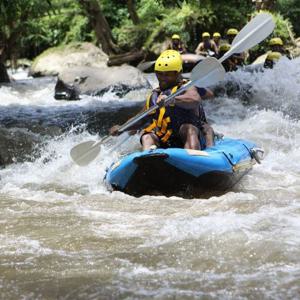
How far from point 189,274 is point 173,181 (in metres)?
1.80

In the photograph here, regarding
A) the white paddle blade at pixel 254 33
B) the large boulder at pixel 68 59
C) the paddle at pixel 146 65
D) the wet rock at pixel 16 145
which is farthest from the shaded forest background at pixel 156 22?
the white paddle blade at pixel 254 33

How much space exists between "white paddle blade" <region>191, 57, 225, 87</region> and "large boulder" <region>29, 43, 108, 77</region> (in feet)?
36.2

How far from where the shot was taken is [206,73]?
5.00 meters

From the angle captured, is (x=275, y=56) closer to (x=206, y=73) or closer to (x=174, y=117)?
(x=206, y=73)

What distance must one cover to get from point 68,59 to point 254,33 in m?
11.6

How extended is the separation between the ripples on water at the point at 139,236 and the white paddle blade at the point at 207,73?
994 mm

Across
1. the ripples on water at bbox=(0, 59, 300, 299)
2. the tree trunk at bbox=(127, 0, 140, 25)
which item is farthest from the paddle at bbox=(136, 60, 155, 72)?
the tree trunk at bbox=(127, 0, 140, 25)

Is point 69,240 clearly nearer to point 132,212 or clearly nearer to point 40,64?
point 132,212

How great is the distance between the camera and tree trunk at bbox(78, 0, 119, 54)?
17547 mm

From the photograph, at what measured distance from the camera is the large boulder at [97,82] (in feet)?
37.0

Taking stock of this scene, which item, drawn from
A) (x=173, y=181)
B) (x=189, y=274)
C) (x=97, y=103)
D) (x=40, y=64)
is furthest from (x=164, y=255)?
(x=40, y=64)

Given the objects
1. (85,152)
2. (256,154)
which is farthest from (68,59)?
(256,154)

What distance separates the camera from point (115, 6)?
21.3m

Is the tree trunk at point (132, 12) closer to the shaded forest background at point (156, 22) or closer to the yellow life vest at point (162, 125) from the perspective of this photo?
the shaded forest background at point (156, 22)
